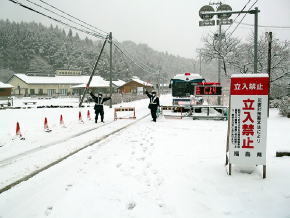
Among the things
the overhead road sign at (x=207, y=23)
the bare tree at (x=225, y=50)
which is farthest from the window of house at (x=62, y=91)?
the overhead road sign at (x=207, y=23)

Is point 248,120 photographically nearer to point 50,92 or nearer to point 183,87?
point 183,87

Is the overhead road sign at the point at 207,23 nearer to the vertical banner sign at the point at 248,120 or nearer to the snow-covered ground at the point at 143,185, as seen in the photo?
the snow-covered ground at the point at 143,185

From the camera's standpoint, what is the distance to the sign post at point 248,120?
16.6 ft

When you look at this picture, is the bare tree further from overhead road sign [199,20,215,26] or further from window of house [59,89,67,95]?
window of house [59,89,67,95]

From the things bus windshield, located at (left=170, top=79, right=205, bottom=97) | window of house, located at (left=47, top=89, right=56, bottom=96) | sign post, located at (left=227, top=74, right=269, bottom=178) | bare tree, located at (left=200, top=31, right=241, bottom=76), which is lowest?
sign post, located at (left=227, top=74, right=269, bottom=178)

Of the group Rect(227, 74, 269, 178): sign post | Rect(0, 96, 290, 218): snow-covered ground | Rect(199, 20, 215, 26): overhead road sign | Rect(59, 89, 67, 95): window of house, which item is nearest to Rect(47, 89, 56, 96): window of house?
Rect(59, 89, 67, 95): window of house

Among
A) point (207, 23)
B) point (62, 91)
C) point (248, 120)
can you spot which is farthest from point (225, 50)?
point (62, 91)

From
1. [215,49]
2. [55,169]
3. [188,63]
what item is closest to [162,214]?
[55,169]

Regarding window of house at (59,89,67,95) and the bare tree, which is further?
window of house at (59,89,67,95)

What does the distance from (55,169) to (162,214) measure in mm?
3391

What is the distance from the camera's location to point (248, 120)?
205 inches

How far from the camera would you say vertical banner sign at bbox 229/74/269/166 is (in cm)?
507

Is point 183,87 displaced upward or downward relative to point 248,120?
upward

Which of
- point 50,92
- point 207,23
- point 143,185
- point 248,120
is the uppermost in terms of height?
point 207,23
